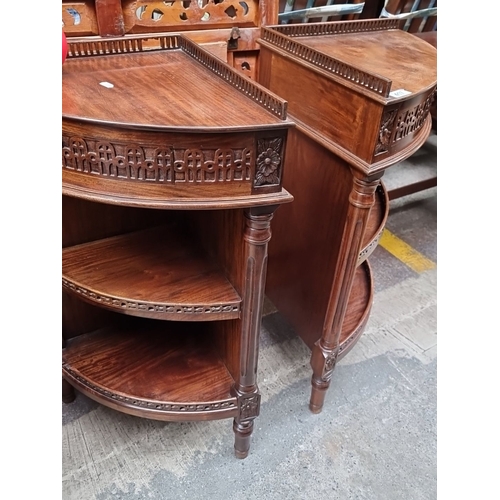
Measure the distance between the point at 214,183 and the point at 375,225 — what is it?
65 centimetres

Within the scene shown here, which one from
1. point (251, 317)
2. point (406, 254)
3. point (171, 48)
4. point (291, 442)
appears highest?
point (171, 48)

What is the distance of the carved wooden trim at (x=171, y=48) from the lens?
805mm

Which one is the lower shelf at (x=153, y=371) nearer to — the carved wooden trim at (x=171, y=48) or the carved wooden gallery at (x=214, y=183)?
the carved wooden gallery at (x=214, y=183)

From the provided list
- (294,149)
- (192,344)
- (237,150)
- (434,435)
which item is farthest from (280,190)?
(434,435)

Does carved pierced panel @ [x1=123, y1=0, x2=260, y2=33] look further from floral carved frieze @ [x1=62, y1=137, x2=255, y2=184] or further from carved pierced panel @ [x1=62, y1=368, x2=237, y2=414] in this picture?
carved pierced panel @ [x1=62, y1=368, x2=237, y2=414]

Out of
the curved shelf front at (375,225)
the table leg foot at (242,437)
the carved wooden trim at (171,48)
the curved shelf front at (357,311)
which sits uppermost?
the carved wooden trim at (171,48)

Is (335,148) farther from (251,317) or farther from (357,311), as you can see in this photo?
(357,311)

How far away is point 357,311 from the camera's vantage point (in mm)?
1296

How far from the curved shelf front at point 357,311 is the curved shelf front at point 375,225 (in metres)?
0.20

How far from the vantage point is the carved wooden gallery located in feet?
2.36

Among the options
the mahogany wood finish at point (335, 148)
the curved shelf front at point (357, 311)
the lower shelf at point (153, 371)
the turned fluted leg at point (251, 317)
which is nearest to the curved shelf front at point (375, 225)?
the mahogany wood finish at point (335, 148)

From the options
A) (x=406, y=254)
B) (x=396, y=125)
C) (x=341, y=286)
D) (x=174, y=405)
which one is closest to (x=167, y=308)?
(x=174, y=405)

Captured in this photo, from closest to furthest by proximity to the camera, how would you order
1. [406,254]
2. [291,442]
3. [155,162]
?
1. [155,162]
2. [291,442]
3. [406,254]

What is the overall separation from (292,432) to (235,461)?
0.57 feet
